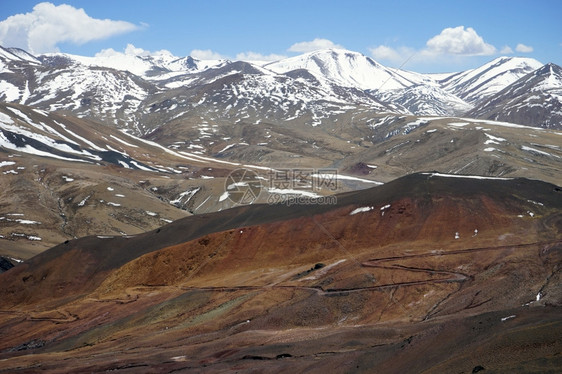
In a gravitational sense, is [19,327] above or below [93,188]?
below

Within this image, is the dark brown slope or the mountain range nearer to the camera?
the mountain range

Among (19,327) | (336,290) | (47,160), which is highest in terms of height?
(47,160)

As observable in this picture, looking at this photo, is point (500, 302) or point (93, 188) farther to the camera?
point (93, 188)

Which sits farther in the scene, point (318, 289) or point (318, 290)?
point (318, 289)

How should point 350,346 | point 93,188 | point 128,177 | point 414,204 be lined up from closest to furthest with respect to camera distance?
point 350,346
point 414,204
point 93,188
point 128,177

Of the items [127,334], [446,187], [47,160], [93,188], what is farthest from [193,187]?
[127,334]

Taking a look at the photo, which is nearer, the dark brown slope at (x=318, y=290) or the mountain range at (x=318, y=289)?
the mountain range at (x=318, y=289)

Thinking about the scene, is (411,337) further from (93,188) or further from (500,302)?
(93,188)

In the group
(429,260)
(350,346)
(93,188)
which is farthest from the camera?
(93,188)
